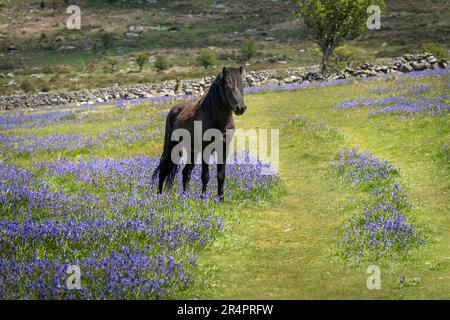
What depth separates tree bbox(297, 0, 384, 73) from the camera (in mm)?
57781

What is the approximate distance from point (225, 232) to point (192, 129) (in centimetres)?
336

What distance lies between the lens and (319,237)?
35.9ft

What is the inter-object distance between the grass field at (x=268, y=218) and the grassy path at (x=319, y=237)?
1.1 inches

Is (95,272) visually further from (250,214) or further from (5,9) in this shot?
(5,9)

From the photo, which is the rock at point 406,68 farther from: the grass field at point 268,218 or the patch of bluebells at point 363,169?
the patch of bluebells at point 363,169

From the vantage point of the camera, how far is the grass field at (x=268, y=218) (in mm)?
7891

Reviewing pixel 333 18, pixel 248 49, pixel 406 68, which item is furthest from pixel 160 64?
pixel 406 68

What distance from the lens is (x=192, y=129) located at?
43.1 ft

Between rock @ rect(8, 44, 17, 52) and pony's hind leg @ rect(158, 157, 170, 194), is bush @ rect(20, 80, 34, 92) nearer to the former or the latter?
rock @ rect(8, 44, 17, 52)

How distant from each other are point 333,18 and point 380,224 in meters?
52.0

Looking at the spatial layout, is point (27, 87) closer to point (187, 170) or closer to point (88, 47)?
point (88, 47)

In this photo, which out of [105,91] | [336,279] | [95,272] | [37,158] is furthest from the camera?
[105,91]

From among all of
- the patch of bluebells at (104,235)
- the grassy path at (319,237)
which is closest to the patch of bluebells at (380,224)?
the grassy path at (319,237)

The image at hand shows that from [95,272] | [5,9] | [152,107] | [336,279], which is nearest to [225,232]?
[336,279]
